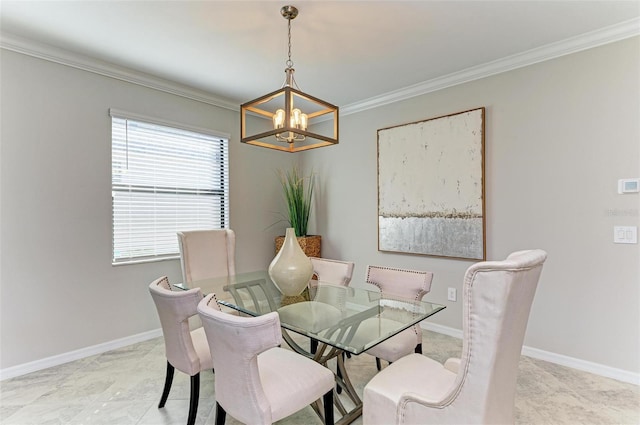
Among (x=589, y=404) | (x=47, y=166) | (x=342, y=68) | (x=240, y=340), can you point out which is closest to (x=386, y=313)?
(x=240, y=340)

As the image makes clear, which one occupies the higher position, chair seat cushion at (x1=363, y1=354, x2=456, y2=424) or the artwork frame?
the artwork frame

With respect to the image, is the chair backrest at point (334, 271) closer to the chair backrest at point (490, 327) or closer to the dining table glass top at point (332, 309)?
the dining table glass top at point (332, 309)

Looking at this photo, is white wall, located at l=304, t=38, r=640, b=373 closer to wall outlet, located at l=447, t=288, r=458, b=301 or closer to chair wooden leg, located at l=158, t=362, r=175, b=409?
wall outlet, located at l=447, t=288, r=458, b=301

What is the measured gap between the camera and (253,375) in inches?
49.9

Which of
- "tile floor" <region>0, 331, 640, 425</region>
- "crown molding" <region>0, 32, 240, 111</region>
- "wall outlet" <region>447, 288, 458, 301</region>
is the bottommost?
"tile floor" <region>0, 331, 640, 425</region>

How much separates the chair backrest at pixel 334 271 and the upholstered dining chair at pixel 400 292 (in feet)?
0.61

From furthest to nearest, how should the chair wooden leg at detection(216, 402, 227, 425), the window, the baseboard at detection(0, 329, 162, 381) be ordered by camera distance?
the window < the baseboard at detection(0, 329, 162, 381) < the chair wooden leg at detection(216, 402, 227, 425)

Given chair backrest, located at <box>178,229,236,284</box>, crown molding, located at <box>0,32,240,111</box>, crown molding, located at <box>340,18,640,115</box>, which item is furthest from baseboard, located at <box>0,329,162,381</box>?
crown molding, located at <box>340,18,640,115</box>

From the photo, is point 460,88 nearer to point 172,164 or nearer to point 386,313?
point 386,313

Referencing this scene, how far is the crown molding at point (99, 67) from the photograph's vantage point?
7.88 ft

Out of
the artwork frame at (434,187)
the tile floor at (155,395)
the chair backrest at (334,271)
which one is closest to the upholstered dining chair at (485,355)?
the tile floor at (155,395)

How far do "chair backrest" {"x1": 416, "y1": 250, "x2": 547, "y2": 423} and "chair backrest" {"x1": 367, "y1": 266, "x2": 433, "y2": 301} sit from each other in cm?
98

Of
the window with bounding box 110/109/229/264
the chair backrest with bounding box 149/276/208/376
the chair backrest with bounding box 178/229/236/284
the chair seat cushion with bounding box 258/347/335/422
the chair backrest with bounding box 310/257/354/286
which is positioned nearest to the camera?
the chair seat cushion with bounding box 258/347/335/422

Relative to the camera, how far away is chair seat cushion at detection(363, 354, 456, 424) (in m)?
1.29
